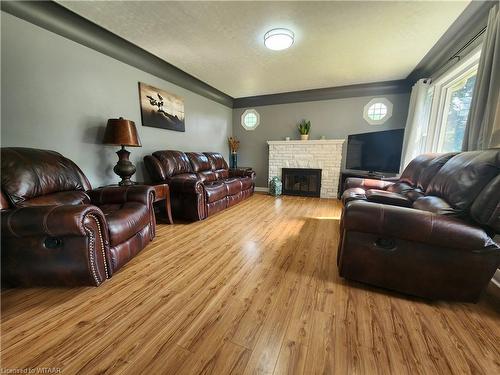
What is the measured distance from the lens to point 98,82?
7.93 feet

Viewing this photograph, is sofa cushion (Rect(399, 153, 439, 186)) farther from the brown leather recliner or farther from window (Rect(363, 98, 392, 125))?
window (Rect(363, 98, 392, 125))

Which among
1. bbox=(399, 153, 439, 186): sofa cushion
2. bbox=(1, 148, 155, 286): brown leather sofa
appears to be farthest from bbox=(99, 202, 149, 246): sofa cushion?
bbox=(399, 153, 439, 186): sofa cushion

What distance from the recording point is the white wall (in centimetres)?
177

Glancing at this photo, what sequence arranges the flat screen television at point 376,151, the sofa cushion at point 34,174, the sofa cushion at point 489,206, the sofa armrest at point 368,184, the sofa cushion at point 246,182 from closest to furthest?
the sofa cushion at point 489,206 → the sofa cushion at point 34,174 → the sofa armrest at point 368,184 → the flat screen television at point 376,151 → the sofa cushion at point 246,182

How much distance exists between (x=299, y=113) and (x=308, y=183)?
1727mm

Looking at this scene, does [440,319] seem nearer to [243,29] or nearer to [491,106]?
[491,106]

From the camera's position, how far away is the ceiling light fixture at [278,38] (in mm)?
2227

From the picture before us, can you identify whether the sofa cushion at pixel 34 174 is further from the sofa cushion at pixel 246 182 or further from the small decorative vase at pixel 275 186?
the small decorative vase at pixel 275 186

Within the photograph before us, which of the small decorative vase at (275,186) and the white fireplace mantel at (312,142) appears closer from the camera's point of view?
the white fireplace mantel at (312,142)

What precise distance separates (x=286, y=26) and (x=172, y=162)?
2.36 meters

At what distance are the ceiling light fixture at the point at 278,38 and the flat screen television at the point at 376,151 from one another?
222cm

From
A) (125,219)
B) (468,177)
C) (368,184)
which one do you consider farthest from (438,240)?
(125,219)

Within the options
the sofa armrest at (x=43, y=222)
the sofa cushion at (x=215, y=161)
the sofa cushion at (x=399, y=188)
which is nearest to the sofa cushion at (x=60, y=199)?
the sofa armrest at (x=43, y=222)

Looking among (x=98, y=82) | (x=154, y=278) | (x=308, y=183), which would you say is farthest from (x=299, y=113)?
(x=154, y=278)
